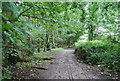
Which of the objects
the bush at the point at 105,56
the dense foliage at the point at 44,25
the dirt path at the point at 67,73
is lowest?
the dirt path at the point at 67,73

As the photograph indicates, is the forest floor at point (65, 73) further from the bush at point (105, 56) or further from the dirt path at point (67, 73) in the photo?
the bush at point (105, 56)

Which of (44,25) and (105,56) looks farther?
(105,56)

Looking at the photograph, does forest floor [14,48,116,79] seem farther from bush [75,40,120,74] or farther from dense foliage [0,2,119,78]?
dense foliage [0,2,119,78]

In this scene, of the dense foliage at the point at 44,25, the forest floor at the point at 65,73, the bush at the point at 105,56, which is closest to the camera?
the dense foliage at the point at 44,25

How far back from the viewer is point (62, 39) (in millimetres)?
15531

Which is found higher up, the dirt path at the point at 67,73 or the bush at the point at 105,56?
the bush at the point at 105,56

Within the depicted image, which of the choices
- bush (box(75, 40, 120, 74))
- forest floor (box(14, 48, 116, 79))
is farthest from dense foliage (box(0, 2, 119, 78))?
forest floor (box(14, 48, 116, 79))

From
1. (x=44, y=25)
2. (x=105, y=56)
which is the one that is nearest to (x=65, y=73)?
(x=105, y=56)

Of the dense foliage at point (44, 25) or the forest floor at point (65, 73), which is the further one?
the forest floor at point (65, 73)

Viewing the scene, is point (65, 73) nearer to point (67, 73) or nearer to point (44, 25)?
point (67, 73)

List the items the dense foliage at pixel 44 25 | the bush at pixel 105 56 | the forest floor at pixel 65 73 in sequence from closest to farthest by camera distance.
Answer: the dense foliage at pixel 44 25 → the forest floor at pixel 65 73 → the bush at pixel 105 56

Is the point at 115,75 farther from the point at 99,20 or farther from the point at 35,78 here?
the point at 99,20

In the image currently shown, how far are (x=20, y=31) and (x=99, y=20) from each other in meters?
7.35

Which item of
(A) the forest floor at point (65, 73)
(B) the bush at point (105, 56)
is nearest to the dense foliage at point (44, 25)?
(B) the bush at point (105, 56)
